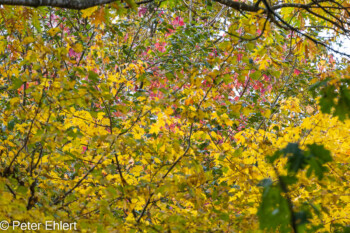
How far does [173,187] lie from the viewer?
213 centimetres

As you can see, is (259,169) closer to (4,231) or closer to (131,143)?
(131,143)

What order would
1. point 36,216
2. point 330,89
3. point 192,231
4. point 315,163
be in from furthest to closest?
1. point 192,231
2. point 36,216
3. point 330,89
4. point 315,163

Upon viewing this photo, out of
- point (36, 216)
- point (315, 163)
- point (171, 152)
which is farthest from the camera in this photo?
point (171, 152)

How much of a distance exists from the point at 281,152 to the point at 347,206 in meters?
1.96

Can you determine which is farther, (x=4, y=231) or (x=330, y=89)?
(x=4, y=231)

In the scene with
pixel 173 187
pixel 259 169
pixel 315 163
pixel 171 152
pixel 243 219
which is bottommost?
pixel 315 163

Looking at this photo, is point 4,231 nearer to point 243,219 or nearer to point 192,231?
point 192,231

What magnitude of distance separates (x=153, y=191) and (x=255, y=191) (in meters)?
0.83

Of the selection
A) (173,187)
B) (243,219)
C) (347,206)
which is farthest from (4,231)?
(347,206)

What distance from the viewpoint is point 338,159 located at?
2248mm

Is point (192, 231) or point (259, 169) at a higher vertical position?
point (259, 169)

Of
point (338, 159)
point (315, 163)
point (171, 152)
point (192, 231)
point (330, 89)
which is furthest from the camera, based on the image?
point (171, 152)

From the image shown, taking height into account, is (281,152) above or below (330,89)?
below

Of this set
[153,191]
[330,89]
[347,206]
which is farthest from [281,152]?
[347,206]
